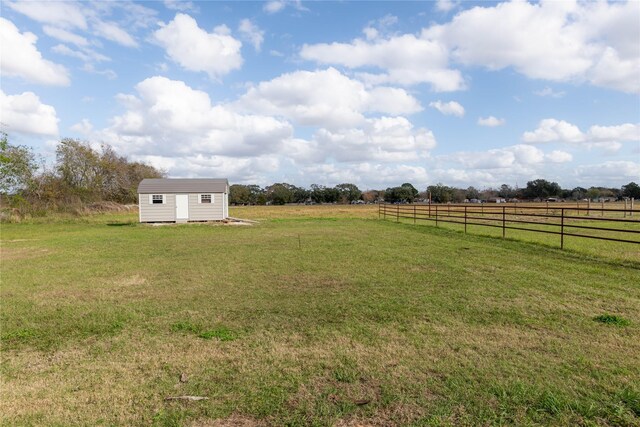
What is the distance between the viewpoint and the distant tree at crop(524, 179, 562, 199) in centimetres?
11781

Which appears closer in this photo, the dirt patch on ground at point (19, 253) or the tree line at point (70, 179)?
the dirt patch on ground at point (19, 253)

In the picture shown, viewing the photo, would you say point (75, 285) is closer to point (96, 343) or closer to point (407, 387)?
point (96, 343)

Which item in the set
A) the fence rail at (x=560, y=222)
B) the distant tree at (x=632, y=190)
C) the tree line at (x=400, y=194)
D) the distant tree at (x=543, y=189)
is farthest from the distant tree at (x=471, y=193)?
the fence rail at (x=560, y=222)

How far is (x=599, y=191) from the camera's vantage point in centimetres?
10800

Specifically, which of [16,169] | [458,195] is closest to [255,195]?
[458,195]

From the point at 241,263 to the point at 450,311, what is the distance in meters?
5.78

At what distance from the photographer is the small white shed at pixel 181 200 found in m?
27.1

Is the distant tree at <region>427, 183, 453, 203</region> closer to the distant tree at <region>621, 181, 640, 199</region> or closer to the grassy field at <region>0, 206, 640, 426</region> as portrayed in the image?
the distant tree at <region>621, 181, 640, 199</region>

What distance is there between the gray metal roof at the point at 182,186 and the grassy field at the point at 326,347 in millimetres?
19941

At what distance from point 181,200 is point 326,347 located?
25665 mm

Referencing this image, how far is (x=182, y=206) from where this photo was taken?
27.6 metres

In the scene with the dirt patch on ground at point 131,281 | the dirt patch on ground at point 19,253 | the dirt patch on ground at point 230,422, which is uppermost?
the dirt patch on ground at point 230,422

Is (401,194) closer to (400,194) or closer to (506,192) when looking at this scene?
(400,194)

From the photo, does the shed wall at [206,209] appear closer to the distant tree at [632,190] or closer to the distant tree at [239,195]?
the distant tree at [239,195]
